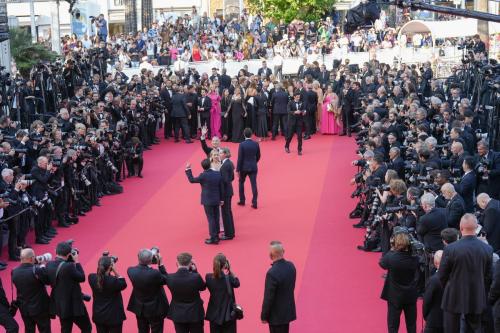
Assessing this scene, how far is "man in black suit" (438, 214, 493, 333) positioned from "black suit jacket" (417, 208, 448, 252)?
5.67 ft

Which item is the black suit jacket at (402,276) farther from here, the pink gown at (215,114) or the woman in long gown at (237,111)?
the pink gown at (215,114)

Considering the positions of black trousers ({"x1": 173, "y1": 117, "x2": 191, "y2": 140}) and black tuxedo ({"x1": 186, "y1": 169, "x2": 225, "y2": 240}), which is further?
black trousers ({"x1": 173, "y1": 117, "x2": 191, "y2": 140})

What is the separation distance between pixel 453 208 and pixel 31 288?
5280mm

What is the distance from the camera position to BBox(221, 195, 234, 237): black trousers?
1447 cm

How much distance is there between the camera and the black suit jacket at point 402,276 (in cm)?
965

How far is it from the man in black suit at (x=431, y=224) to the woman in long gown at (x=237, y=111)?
1240 centimetres

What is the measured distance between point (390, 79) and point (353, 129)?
1.70 meters

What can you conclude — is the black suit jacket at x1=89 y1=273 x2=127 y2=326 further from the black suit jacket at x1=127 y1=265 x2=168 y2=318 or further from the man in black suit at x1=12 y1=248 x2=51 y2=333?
the man in black suit at x1=12 y1=248 x2=51 y2=333

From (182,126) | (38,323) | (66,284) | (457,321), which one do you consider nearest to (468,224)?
(457,321)

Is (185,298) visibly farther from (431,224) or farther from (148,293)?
(431,224)

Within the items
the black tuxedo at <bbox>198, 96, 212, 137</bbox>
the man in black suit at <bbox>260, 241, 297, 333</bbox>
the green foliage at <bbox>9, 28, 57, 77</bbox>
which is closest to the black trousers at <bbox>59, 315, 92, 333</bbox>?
the man in black suit at <bbox>260, 241, 297, 333</bbox>

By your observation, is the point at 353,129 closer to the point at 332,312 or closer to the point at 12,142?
the point at 12,142

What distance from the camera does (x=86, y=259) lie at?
13.7 meters

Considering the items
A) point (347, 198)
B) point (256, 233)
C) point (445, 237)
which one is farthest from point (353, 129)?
point (445, 237)
